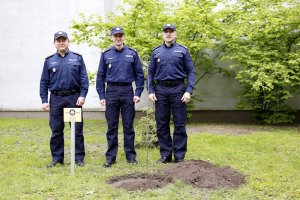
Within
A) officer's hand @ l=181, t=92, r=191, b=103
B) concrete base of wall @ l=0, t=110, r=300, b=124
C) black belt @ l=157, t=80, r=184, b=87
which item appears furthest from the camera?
concrete base of wall @ l=0, t=110, r=300, b=124

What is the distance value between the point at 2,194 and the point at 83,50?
876 cm

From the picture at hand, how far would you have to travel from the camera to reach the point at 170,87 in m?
6.23

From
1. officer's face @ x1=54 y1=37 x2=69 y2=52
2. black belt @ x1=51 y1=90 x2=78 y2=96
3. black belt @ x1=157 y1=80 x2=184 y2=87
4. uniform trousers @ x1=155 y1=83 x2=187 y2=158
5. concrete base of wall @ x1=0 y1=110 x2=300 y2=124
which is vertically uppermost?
officer's face @ x1=54 y1=37 x2=69 y2=52

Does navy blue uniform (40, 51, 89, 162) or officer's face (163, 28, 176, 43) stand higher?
officer's face (163, 28, 176, 43)

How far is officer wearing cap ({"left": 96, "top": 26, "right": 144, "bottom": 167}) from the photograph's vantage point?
6.16 metres

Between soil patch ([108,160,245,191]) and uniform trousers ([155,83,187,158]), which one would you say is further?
uniform trousers ([155,83,187,158])

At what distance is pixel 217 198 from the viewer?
182 inches

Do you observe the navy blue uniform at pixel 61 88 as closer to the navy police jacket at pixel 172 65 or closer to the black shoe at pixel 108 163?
the black shoe at pixel 108 163

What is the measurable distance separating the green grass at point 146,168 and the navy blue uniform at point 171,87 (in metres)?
0.47

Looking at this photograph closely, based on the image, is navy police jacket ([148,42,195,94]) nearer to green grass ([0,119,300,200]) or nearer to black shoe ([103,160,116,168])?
black shoe ([103,160,116,168])

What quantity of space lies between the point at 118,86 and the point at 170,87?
0.78 m

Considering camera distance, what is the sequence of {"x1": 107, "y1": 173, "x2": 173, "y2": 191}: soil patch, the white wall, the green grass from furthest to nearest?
the white wall < {"x1": 107, "y1": 173, "x2": 173, "y2": 191}: soil patch < the green grass

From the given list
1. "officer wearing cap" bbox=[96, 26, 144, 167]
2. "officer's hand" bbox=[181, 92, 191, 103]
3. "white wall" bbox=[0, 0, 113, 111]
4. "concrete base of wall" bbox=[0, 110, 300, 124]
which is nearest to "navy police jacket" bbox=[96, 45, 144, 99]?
"officer wearing cap" bbox=[96, 26, 144, 167]

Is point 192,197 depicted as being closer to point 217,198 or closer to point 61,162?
point 217,198
